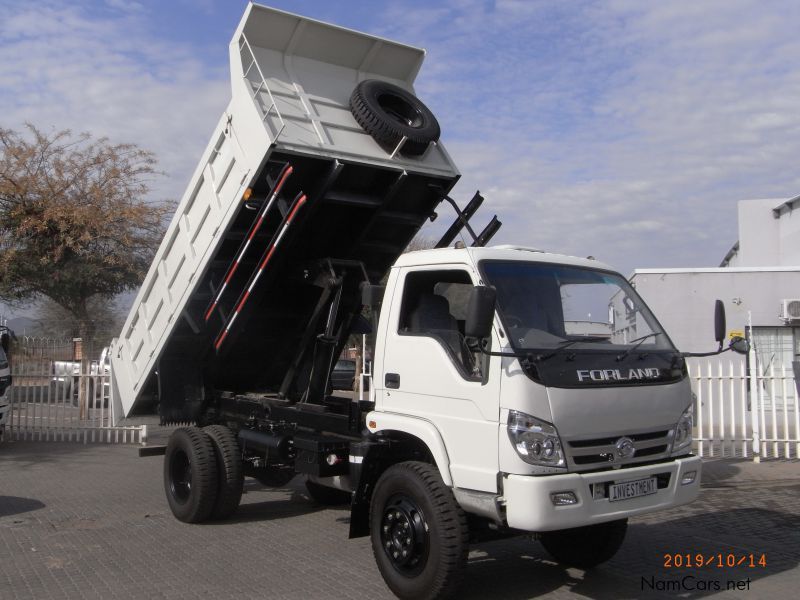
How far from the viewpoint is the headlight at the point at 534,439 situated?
16.0 ft

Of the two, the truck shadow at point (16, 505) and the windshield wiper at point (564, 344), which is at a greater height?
the windshield wiper at point (564, 344)

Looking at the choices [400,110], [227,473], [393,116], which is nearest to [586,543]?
[227,473]

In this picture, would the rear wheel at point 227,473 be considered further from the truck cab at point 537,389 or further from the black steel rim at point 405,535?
the black steel rim at point 405,535

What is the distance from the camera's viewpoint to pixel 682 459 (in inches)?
221

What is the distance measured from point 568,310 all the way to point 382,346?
146 cm

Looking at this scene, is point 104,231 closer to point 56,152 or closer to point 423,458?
point 56,152

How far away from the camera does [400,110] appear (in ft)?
25.0

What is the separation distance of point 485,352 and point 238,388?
4.41 meters

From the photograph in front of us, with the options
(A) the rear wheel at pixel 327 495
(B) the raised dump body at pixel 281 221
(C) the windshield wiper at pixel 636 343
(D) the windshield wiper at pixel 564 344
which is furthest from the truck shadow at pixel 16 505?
(C) the windshield wiper at pixel 636 343

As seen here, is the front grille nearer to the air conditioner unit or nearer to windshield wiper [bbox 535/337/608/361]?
windshield wiper [bbox 535/337/608/361]

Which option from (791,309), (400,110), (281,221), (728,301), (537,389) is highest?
(400,110)

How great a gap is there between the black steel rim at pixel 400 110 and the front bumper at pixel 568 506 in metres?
→ 3.79

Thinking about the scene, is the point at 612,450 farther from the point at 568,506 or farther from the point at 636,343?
the point at 636,343

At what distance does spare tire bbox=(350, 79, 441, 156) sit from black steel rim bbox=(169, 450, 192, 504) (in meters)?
3.84
